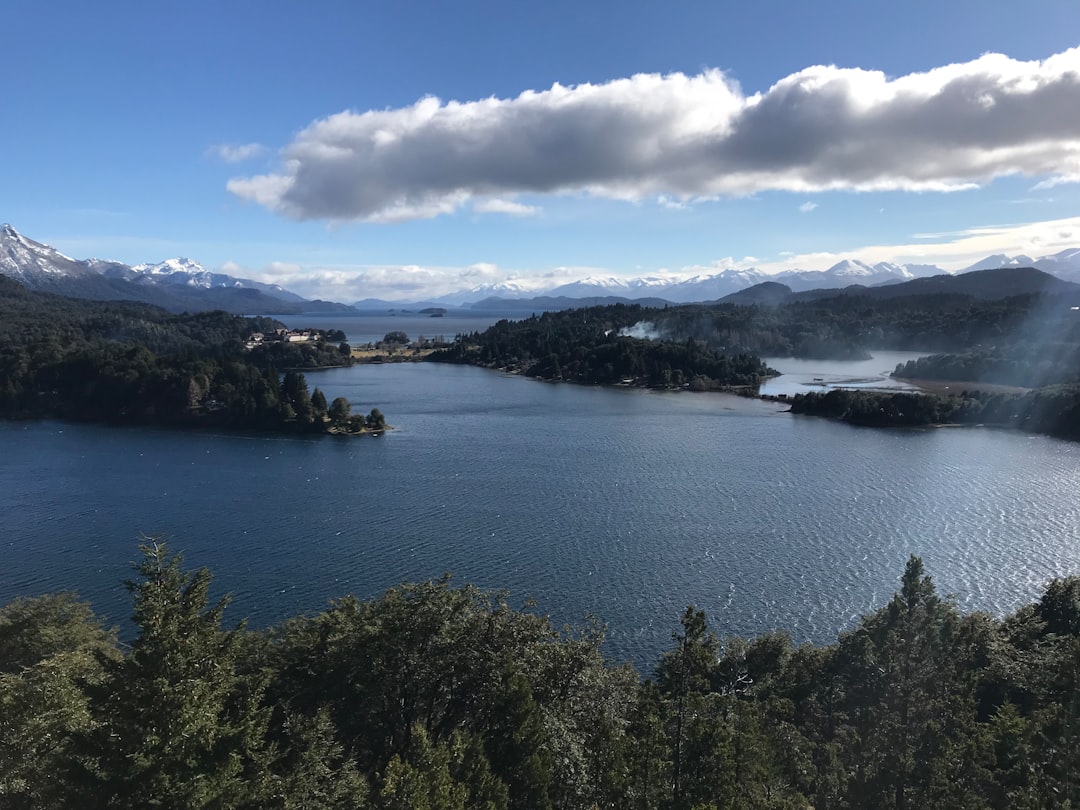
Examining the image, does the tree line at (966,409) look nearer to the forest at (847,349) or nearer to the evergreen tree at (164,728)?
the forest at (847,349)

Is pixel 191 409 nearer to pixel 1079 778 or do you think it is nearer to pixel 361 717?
pixel 361 717

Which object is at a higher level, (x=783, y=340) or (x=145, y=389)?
(x=783, y=340)

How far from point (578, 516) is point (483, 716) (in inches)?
995

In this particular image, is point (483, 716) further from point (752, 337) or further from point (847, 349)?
point (847, 349)

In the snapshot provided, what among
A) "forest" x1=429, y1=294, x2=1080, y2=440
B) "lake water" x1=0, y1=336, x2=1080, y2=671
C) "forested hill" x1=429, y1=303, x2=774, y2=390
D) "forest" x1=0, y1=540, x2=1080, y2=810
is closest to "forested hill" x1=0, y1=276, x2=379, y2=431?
"lake water" x1=0, y1=336, x2=1080, y2=671

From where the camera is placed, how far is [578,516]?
37781 millimetres

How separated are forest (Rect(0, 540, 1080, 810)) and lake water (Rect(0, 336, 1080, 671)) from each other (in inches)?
326

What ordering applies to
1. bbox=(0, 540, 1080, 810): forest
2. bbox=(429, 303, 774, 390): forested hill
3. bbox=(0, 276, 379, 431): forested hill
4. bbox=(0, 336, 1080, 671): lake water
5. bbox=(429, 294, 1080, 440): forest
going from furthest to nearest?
bbox=(429, 303, 774, 390): forested hill < bbox=(429, 294, 1080, 440): forest < bbox=(0, 276, 379, 431): forested hill < bbox=(0, 336, 1080, 671): lake water < bbox=(0, 540, 1080, 810): forest

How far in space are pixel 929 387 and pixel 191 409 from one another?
305ft

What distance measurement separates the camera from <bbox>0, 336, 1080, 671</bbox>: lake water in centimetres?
2769

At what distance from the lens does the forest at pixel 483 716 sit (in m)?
7.51

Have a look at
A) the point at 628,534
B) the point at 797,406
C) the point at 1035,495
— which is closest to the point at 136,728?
the point at 628,534

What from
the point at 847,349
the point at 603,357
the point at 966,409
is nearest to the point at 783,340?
the point at 847,349

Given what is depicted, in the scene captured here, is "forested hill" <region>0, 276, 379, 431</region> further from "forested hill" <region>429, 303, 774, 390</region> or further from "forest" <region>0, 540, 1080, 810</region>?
"forested hill" <region>429, 303, 774, 390</region>
